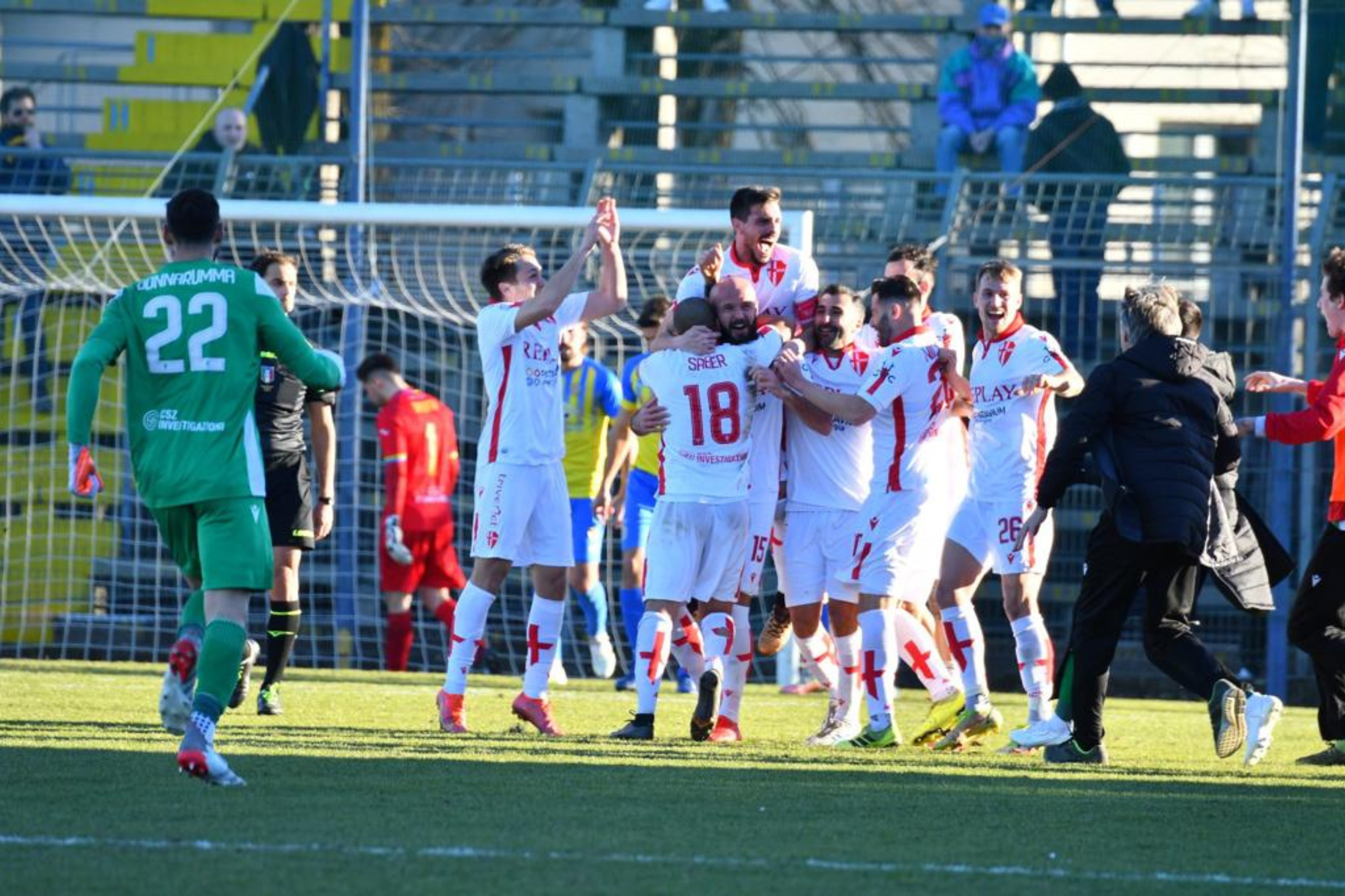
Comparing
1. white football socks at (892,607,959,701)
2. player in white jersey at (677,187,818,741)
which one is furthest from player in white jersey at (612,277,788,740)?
white football socks at (892,607,959,701)

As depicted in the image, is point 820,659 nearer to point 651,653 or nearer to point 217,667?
point 651,653

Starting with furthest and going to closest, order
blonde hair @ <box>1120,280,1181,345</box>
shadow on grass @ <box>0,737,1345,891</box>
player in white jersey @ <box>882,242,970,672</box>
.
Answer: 1. player in white jersey @ <box>882,242,970,672</box>
2. blonde hair @ <box>1120,280,1181,345</box>
3. shadow on grass @ <box>0,737,1345,891</box>

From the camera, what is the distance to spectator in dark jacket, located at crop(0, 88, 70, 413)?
1466 centimetres

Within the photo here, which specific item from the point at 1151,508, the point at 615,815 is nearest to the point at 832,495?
the point at 1151,508

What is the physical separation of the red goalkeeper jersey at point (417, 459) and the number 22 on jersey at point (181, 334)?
662 cm

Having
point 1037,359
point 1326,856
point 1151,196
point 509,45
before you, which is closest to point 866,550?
point 1037,359

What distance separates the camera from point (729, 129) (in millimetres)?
18469

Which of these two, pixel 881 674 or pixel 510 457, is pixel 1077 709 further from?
pixel 510 457

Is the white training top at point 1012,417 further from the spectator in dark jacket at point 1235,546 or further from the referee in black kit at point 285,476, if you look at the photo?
the referee in black kit at point 285,476

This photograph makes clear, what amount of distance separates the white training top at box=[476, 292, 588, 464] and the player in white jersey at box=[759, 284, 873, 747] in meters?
1.08

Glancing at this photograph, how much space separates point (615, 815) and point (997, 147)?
11.6 m

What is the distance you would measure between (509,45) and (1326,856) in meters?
19.3

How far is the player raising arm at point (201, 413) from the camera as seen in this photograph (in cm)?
698

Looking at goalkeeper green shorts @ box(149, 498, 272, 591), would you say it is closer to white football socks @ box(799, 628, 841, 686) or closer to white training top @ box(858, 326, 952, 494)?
white training top @ box(858, 326, 952, 494)
